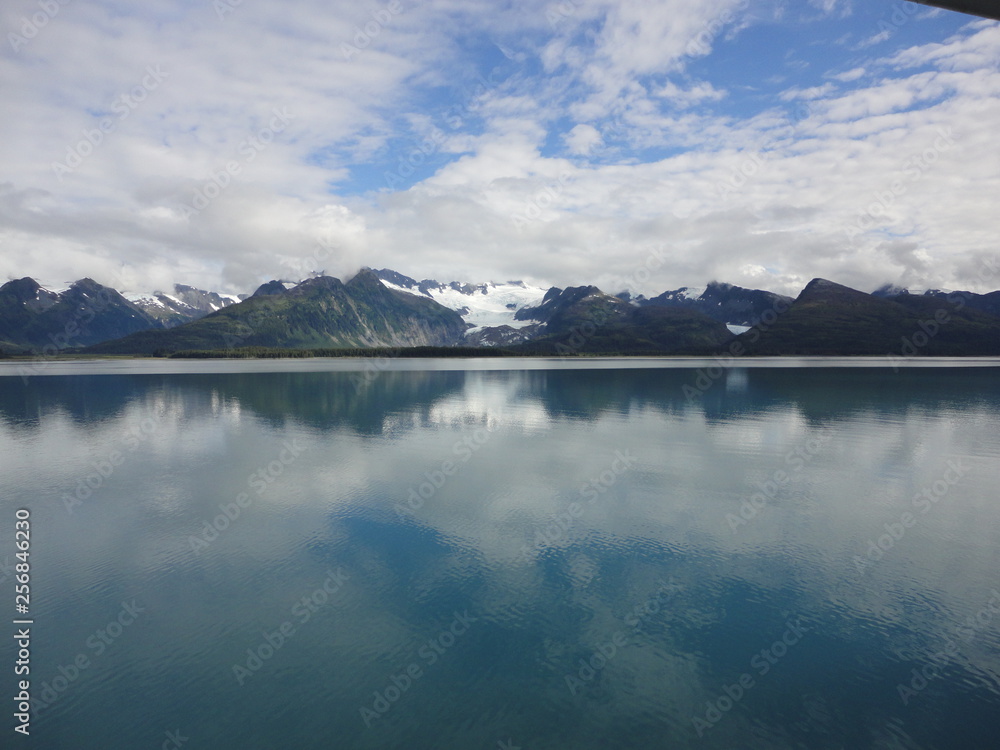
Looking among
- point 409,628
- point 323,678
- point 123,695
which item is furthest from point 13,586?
point 409,628

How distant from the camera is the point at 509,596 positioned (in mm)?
19344

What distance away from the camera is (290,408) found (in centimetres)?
7406

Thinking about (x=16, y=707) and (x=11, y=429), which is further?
(x=11, y=429)

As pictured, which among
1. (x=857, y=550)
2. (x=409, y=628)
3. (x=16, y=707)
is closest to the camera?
(x=16, y=707)

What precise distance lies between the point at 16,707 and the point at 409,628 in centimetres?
1103

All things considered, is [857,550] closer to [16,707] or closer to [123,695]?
[123,695]

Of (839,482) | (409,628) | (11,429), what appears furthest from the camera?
(11,429)

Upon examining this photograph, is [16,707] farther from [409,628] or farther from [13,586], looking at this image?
[409,628]

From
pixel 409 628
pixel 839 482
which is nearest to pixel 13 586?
pixel 409 628

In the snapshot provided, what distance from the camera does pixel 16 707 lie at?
44.3 ft

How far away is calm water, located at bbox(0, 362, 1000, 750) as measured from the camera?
43.6ft

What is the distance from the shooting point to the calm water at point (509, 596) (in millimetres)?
13297

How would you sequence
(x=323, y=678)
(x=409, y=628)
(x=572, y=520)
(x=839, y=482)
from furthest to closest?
(x=839, y=482)
(x=572, y=520)
(x=409, y=628)
(x=323, y=678)

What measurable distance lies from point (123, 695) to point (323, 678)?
5.58 metres
